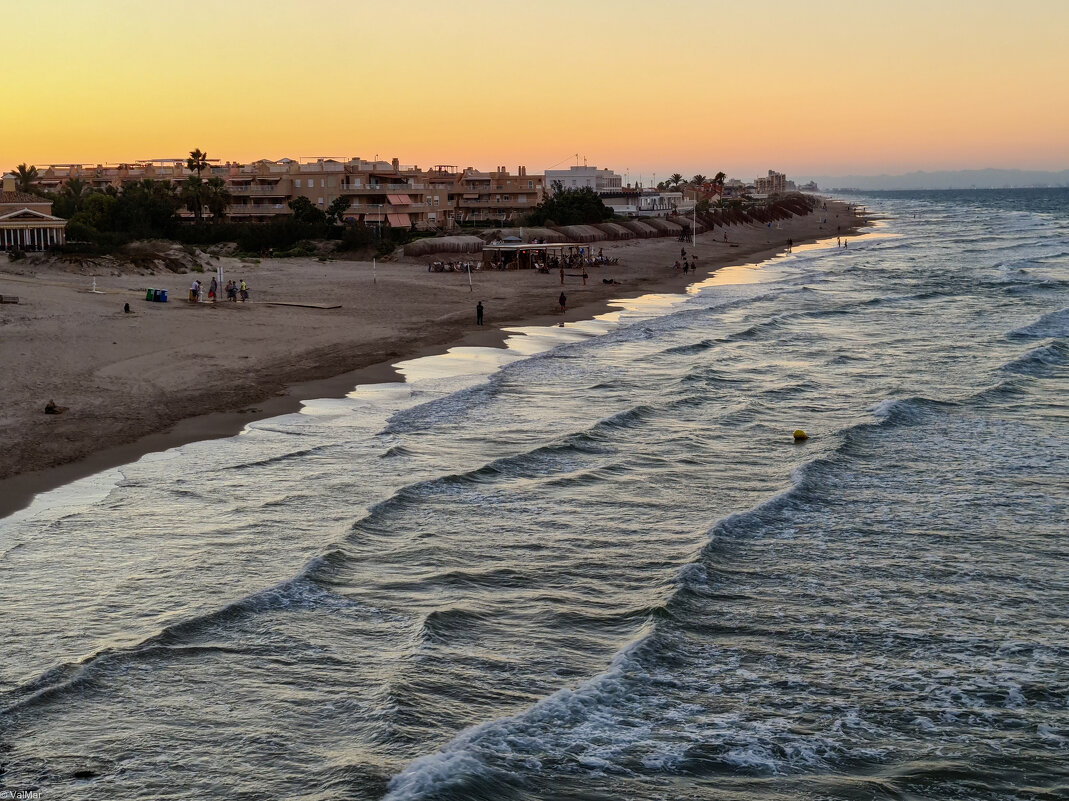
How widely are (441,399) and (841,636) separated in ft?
47.9

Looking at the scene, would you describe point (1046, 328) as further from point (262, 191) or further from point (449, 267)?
→ point (262, 191)

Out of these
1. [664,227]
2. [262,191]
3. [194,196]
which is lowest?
[664,227]

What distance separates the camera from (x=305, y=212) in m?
74.8

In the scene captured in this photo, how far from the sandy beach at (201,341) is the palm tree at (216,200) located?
701 inches

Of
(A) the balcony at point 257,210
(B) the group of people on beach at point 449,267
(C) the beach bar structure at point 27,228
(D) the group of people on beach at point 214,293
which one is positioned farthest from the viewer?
(A) the balcony at point 257,210

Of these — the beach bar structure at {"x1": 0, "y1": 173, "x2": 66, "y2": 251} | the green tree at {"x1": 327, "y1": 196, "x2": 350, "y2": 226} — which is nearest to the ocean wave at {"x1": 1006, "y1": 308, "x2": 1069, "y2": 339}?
the beach bar structure at {"x1": 0, "y1": 173, "x2": 66, "y2": 251}

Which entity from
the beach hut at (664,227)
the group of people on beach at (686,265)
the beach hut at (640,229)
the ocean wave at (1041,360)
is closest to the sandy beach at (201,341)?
the group of people on beach at (686,265)

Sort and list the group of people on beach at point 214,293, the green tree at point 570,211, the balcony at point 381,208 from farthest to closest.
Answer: the green tree at point 570,211
the balcony at point 381,208
the group of people on beach at point 214,293

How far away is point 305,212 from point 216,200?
276 inches

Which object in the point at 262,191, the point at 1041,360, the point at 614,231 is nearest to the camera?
the point at 1041,360

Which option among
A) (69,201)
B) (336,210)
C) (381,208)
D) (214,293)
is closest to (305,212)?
(336,210)

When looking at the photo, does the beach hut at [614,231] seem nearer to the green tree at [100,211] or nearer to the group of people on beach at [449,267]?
the group of people on beach at [449,267]

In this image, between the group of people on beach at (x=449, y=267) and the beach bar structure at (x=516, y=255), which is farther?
the beach bar structure at (x=516, y=255)

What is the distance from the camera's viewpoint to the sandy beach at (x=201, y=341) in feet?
67.2
